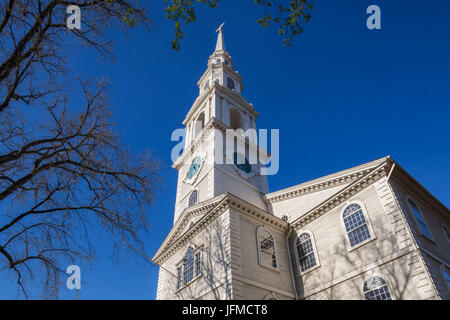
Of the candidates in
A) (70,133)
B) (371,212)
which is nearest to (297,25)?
(70,133)

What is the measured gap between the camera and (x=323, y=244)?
16172mm

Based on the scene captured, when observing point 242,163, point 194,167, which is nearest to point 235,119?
point 242,163

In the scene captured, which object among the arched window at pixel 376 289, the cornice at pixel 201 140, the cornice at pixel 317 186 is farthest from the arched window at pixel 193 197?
the arched window at pixel 376 289

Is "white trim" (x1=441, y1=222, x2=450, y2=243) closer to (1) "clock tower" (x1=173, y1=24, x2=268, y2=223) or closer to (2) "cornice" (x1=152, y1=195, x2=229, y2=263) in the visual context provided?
(1) "clock tower" (x1=173, y1=24, x2=268, y2=223)

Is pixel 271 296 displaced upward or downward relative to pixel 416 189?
downward

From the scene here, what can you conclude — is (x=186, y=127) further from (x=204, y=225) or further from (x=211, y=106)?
(x=204, y=225)

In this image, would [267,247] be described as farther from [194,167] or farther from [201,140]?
[201,140]

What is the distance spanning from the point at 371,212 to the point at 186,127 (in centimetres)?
2466

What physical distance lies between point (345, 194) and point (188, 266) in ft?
33.0

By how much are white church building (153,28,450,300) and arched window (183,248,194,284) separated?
6 centimetres

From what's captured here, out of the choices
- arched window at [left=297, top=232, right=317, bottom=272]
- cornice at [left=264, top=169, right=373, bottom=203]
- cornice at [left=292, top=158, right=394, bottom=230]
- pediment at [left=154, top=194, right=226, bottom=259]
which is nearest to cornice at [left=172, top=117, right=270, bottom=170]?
cornice at [left=264, top=169, right=373, bottom=203]

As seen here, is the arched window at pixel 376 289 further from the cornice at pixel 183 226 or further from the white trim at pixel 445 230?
the cornice at pixel 183 226
